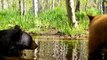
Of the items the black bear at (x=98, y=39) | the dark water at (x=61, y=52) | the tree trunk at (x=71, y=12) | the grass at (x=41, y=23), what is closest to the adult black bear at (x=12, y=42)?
the dark water at (x=61, y=52)

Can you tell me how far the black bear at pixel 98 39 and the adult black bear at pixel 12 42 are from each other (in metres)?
1.40

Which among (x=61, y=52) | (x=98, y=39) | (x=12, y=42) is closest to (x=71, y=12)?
(x=61, y=52)

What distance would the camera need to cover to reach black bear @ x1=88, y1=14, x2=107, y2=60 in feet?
15.1

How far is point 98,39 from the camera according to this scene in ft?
15.3

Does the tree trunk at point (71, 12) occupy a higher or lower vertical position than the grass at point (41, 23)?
higher

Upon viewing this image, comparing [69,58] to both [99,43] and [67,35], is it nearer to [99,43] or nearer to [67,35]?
[99,43]

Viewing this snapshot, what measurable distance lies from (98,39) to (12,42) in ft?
5.61

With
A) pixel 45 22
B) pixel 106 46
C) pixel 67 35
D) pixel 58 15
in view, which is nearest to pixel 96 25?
pixel 106 46

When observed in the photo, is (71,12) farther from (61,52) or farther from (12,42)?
(12,42)

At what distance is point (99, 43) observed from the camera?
4648 millimetres

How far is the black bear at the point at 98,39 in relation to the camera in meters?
4.61

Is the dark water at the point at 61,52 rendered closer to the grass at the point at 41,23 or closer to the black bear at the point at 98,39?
the black bear at the point at 98,39

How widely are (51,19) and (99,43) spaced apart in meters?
18.4

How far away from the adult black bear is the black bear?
4.58 ft
